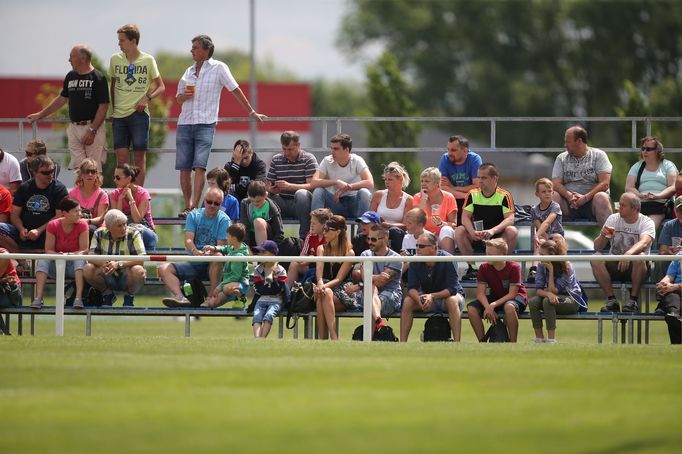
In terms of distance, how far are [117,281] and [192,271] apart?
0.84 metres

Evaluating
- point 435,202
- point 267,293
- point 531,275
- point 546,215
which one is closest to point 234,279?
point 267,293

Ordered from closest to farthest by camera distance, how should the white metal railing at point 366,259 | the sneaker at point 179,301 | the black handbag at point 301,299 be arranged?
the white metal railing at point 366,259, the black handbag at point 301,299, the sneaker at point 179,301

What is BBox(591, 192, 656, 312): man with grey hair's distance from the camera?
1560cm

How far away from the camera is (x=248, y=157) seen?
17359 mm

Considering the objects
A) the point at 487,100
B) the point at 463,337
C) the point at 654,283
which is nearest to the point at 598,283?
the point at 654,283

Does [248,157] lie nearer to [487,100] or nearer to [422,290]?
[422,290]

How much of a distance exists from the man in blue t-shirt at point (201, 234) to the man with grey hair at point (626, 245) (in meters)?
4.25

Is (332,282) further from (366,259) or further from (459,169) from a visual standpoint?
(459,169)

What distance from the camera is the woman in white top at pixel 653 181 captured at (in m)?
17.3

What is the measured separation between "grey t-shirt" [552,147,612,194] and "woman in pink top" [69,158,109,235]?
5.56 m

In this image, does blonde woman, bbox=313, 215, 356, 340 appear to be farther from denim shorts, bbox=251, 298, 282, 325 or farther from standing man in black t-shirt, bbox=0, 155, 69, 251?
standing man in black t-shirt, bbox=0, 155, 69, 251

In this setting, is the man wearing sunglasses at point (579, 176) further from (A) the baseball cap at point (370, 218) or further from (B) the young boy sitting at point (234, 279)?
(B) the young boy sitting at point (234, 279)

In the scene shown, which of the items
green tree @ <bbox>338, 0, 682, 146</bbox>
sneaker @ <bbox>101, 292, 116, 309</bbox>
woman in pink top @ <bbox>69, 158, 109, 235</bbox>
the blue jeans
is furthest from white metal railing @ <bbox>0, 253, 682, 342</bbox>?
green tree @ <bbox>338, 0, 682, 146</bbox>

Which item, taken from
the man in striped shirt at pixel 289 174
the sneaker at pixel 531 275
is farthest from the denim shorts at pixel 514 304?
the man in striped shirt at pixel 289 174
